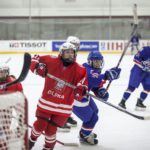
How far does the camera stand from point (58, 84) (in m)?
2.69

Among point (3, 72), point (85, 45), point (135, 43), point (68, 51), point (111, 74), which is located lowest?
point (85, 45)

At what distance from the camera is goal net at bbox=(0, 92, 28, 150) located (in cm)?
155

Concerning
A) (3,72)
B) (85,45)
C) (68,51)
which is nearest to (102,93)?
(68,51)

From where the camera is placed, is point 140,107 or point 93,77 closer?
point 93,77

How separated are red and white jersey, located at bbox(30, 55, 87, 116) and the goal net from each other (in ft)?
3.31

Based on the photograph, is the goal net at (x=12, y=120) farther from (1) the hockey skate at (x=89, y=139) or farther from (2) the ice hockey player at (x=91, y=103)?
(1) the hockey skate at (x=89, y=139)

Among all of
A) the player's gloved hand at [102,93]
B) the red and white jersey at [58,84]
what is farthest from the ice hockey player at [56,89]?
the player's gloved hand at [102,93]

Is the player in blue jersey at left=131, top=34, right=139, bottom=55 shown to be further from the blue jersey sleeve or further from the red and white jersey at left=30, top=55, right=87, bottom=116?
the red and white jersey at left=30, top=55, right=87, bottom=116

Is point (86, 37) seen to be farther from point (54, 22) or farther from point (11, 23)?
point (11, 23)

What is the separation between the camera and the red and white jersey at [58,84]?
8.82 ft

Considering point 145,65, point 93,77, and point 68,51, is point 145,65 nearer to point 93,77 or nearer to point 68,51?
point 93,77

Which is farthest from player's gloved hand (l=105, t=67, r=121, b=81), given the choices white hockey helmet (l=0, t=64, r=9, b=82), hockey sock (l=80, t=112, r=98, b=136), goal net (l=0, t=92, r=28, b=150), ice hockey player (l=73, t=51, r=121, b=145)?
goal net (l=0, t=92, r=28, b=150)

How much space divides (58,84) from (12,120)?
105cm
